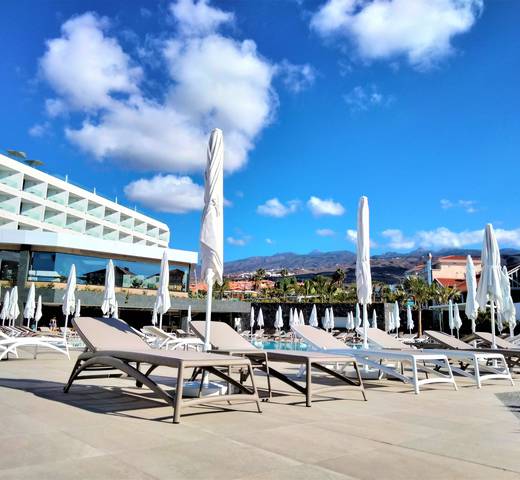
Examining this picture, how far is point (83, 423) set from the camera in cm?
388

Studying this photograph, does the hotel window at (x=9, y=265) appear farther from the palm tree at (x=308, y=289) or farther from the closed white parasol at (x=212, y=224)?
the palm tree at (x=308, y=289)

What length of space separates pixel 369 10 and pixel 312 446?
11217mm

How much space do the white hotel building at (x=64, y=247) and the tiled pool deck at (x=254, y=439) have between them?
94.2 feet

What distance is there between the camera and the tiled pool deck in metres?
2.71

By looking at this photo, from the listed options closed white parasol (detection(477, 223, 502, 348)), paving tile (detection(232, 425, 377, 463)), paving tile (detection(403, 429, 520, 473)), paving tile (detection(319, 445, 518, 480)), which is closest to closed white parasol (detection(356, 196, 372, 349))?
closed white parasol (detection(477, 223, 502, 348))

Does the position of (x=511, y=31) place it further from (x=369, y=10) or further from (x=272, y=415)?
(x=272, y=415)

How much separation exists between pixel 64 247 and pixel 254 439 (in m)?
32.6

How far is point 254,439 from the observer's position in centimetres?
351

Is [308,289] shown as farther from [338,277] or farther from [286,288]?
[338,277]

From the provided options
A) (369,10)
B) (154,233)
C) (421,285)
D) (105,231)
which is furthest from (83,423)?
(154,233)

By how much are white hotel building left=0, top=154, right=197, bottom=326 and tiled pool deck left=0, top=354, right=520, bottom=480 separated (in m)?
28.7

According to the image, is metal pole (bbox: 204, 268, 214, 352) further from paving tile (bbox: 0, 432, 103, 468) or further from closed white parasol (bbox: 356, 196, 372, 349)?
closed white parasol (bbox: 356, 196, 372, 349)

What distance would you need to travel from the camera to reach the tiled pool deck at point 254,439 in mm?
2713

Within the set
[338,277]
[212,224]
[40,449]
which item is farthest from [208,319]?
[338,277]
